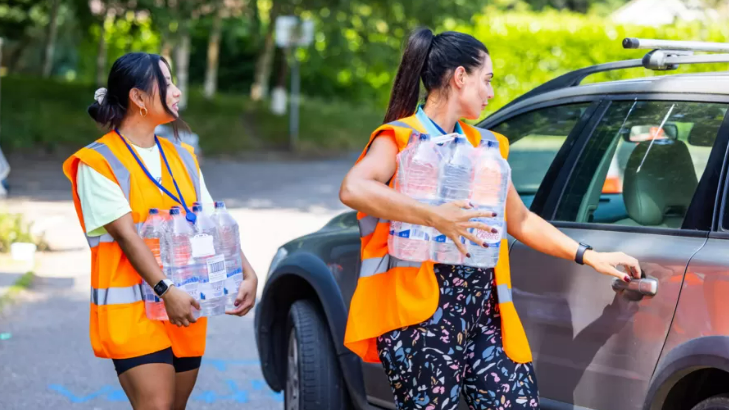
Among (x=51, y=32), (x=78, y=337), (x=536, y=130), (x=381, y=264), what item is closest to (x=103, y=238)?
(x=381, y=264)

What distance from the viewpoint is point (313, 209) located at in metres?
15.2

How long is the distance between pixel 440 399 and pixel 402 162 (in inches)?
27.8

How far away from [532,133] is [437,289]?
4.11ft

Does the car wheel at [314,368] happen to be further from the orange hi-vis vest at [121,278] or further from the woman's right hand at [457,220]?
the woman's right hand at [457,220]

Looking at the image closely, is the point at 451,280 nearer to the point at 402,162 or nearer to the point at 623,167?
the point at 402,162

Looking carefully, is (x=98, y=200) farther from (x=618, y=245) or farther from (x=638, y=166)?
(x=638, y=166)

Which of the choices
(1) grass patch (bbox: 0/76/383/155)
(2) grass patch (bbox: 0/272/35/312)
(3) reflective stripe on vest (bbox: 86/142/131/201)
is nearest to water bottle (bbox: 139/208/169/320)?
(3) reflective stripe on vest (bbox: 86/142/131/201)

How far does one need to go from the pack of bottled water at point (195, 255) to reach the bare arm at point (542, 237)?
3.13 ft

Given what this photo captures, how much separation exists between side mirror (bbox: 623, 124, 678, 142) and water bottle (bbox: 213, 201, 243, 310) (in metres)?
1.39

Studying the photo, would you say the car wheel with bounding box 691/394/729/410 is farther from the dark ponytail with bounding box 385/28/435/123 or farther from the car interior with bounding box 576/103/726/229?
the dark ponytail with bounding box 385/28/435/123

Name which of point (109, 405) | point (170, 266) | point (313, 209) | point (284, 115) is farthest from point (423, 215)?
point (284, 115)

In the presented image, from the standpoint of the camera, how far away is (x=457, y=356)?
302 centimetres

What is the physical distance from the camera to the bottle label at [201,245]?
333 cm

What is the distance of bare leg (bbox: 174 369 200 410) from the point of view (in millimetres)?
3576
